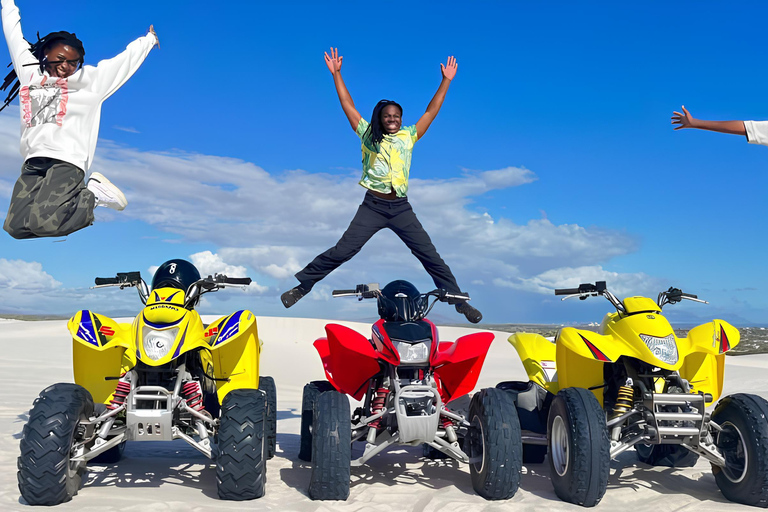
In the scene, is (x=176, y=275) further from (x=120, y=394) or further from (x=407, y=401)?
(x=407, y=401)

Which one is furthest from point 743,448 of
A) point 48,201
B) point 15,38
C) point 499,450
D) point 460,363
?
point 15,38

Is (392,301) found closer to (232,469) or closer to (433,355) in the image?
(433,355)

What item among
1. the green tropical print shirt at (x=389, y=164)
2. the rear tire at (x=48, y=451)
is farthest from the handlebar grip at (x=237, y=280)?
the green tropical print shirt at (x=389, y=164)

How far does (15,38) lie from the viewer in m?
5.80

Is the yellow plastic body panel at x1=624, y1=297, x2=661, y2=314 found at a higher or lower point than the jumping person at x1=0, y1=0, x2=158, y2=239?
lower

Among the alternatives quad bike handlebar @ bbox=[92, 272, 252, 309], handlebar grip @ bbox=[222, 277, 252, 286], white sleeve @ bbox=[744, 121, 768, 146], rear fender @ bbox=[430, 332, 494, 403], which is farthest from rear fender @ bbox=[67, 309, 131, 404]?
white sleeve @ bbox=[744, 121, 768, 146]

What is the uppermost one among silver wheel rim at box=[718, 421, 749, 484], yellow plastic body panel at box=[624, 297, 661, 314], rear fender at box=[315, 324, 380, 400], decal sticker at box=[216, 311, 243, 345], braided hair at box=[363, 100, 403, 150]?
braided hair at box=[363, 100, 403, 150]

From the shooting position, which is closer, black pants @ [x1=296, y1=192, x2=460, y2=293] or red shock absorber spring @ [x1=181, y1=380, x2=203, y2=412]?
red shock absorber spring @ [x1=181, y1=380, x2=203, y2=412]

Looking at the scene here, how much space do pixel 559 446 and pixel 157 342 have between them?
10.7 ft

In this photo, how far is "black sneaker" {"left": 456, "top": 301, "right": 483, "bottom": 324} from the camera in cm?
690

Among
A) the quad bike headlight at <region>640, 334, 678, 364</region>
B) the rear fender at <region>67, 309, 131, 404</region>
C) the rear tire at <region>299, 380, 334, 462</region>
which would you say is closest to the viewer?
the quad bike headlight at <region>640, 334, 678, 364</region>

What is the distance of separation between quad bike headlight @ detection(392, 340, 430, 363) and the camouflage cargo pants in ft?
8.58

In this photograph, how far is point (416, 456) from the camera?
6.96 metres

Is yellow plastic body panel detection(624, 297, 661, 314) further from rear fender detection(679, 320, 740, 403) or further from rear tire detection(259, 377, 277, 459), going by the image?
rear tire detection(259, 377, 277, 459)
